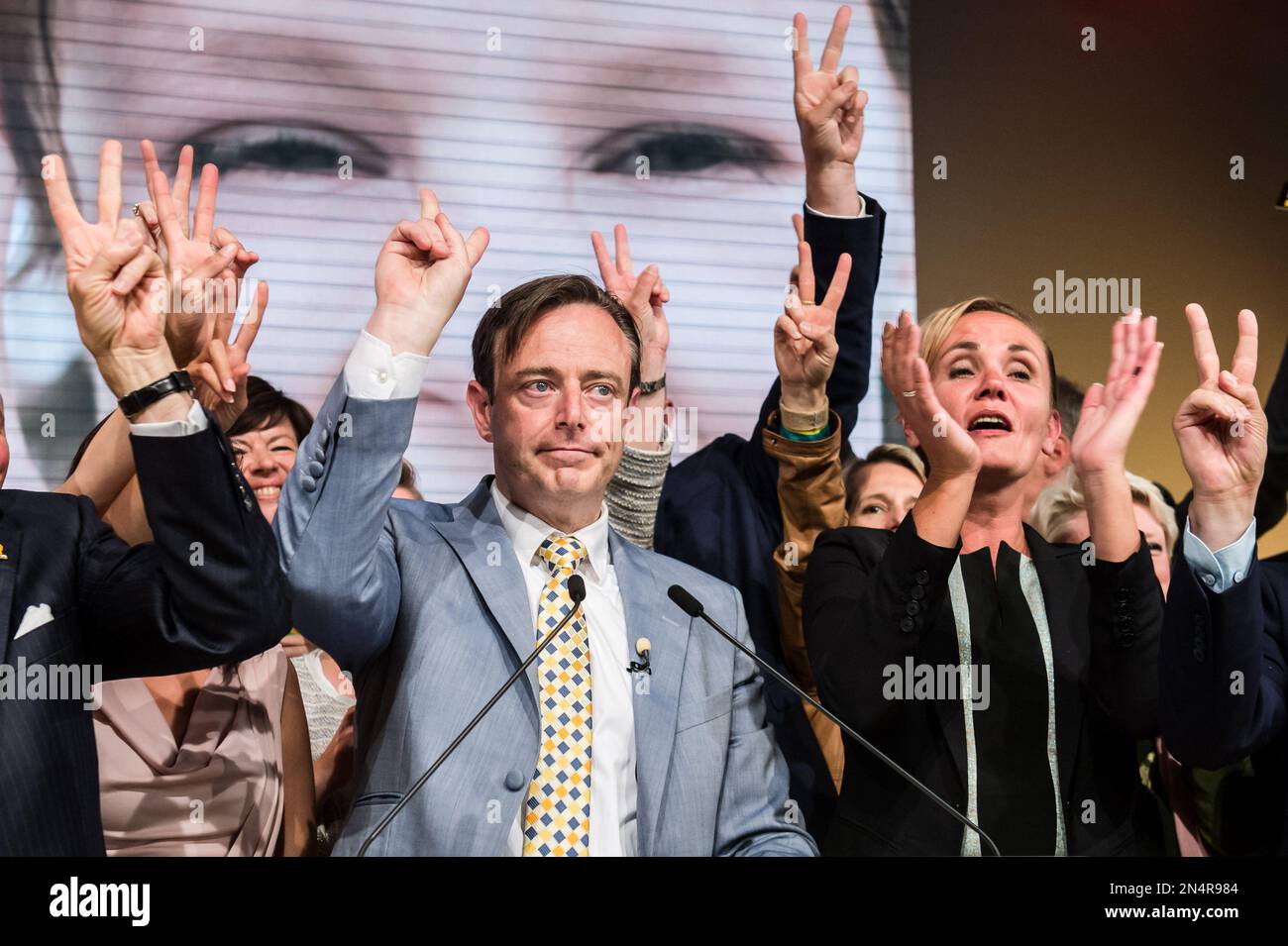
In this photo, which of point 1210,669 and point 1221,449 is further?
point 1221,449

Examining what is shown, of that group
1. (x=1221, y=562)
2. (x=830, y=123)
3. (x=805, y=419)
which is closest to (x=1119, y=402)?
(x=1221, y=562)

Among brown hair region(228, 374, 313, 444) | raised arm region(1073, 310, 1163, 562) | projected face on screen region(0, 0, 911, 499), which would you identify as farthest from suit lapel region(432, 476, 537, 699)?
projected face on screen region(0, 0, 911, 499)

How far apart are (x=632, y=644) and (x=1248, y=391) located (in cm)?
108

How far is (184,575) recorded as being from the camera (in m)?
1.91

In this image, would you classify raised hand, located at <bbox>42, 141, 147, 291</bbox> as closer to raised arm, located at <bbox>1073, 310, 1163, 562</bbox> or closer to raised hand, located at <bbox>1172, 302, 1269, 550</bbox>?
raised arm, located at <bbox>1073, 310, 1163, 562</bbox>

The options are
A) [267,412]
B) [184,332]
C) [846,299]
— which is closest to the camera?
[184,332]

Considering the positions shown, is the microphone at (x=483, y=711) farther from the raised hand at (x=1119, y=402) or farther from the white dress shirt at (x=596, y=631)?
the raised hand at (x=1119, y=402)

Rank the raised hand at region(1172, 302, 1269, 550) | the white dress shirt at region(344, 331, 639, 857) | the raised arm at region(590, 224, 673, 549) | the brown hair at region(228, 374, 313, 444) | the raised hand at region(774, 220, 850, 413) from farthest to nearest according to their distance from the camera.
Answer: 1. the brown hair at region(228, 374, 313, 444)
2. the raised arm at region(590, 224, 673, 549)
3. the raised hand at region(774, 220, 850, 413)
4. the raised hand at region(1172, 302, 1269, 550)
5. the white dress shirt at region(344, 331, 639, 857)

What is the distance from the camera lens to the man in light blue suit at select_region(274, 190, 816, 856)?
1.97m

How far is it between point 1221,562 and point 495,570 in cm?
111

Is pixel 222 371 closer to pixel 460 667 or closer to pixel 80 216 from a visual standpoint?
pixel 80 216

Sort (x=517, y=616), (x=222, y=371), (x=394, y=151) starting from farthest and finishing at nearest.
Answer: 1. (x=394, y=151)
2. (x=222, y=371)
3. (x=517, y=616)

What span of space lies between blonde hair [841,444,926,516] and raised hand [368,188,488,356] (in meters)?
1.15
